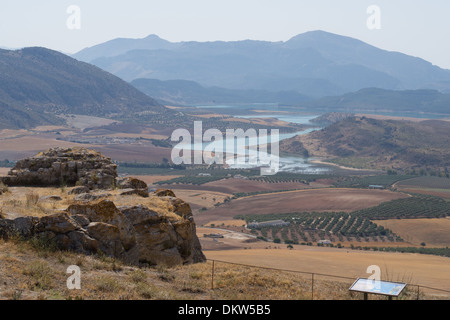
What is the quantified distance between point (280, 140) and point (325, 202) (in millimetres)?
104564

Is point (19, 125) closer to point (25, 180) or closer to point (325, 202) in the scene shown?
point (325, 202)

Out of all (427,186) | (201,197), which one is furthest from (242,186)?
(427,186)

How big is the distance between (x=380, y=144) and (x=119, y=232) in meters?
163

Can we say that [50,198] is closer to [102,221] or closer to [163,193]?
[102,221]

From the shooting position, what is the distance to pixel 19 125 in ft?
631

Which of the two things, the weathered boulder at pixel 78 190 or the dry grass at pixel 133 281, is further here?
the weathered boulder at pixel 78 190

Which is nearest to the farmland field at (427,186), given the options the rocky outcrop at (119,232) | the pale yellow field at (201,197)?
the pale yellow field at (201,197)

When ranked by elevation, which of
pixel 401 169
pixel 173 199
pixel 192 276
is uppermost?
pixel 173 199

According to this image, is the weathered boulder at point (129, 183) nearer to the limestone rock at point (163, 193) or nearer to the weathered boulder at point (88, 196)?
the limestone rock at point (163, 193)

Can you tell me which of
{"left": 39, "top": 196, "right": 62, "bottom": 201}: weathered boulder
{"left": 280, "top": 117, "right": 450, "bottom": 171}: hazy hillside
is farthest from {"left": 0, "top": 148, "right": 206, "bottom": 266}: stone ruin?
{"left": 280, "top": 117, "right": 450, "bottom": 171}: hazy hillside

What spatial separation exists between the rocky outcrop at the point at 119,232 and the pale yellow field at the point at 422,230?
47035 mm

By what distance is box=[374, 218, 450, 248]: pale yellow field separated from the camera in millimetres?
59031

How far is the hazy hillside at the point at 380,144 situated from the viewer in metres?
150
